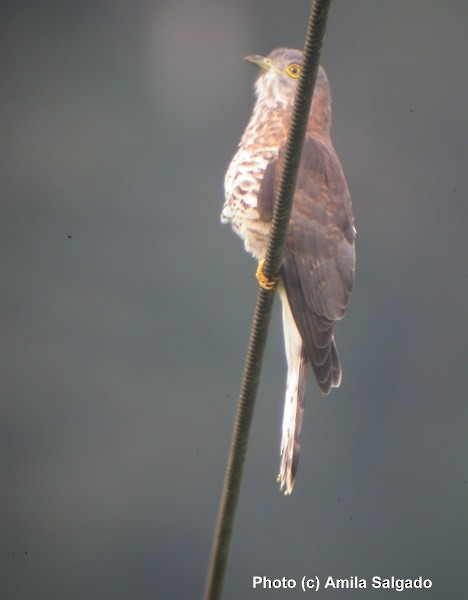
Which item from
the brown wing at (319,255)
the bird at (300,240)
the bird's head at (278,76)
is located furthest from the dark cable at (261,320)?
the bird's head at (278,76)

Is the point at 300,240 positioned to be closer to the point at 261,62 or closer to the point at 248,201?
the point at 248,201

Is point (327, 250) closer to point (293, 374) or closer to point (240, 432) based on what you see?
point (293, 374)

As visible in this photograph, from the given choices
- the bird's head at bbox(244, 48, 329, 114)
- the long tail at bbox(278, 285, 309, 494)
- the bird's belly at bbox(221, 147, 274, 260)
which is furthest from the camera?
the bird's head at bbox(244, 48, 329, 114)

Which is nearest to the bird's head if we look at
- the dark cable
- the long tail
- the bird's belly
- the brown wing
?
the brown wing

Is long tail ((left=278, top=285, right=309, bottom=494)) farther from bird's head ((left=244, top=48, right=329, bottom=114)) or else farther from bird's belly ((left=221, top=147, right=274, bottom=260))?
bird's head ((left=244, top=48, right=329, bottom=114))

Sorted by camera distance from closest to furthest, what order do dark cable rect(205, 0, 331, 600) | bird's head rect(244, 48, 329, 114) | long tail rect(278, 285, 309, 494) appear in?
dark cable rect(205, 0, 331, 600), long tail rect(278, 285, 309, 494), bird's head rect(244, 48, 329, 114)
